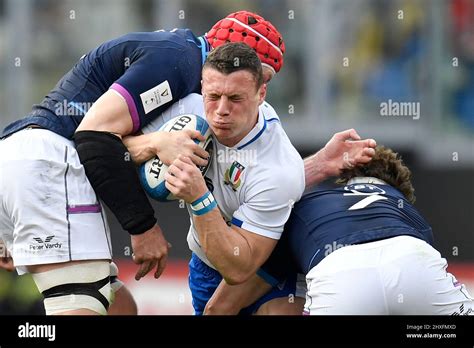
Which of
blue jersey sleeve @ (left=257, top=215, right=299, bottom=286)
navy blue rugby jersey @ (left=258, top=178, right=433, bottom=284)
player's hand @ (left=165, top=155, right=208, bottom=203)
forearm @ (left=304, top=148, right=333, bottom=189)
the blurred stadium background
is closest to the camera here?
player's hand @ (left=165, top=155, right=208, bottom=203)

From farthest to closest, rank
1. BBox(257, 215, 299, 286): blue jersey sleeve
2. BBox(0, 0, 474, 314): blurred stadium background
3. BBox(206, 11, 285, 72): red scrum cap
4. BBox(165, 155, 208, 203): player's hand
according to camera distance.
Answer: BBox(0, 0, 474, 314): blurred stadium background, BBox(257, 215, 299, 286): blue jersey sleeve, BBox(206, 11, 285, 72): red scrum cap, BBox(165, 155, 208, 203): player's hand

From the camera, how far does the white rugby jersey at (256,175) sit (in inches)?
199

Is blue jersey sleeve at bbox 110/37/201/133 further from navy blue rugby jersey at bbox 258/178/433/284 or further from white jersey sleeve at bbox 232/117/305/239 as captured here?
navy blue rugby jersey at bbox 258/178/433/284

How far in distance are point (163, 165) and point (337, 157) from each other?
118cm

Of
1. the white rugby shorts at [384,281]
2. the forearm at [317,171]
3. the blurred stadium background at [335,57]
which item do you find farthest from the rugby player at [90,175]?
the blurred stadium background at [335,57]

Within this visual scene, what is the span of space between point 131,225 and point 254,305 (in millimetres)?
1076

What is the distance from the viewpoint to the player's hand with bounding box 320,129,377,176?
5.59 meters

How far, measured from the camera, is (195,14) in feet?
36.0

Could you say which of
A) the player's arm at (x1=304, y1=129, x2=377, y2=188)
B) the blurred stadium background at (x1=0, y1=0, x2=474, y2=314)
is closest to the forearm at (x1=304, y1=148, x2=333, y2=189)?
the player's arm at (x1=304, y1=129, x2=377, y2=188)

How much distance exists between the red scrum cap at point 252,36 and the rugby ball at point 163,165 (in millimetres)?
421

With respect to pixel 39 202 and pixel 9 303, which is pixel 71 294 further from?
pixel 9 303

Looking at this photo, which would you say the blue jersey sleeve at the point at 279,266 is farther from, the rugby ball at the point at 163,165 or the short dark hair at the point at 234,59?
the short dark hair at the point at 234,59

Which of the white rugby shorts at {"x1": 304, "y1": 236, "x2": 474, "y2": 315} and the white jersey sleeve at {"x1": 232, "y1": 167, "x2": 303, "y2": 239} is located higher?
the white jersey sleeve at {"x1": 232, "y1": 167, "x2": 303, "y2": 239}

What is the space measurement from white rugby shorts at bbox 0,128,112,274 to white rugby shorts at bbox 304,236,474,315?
105cm
